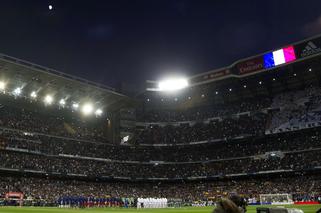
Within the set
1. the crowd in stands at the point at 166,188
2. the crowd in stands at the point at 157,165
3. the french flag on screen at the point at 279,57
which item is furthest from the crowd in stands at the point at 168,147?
the french flag on screen at the point at 279,57

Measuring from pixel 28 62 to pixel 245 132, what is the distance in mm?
46601

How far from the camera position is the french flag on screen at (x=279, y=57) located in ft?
218

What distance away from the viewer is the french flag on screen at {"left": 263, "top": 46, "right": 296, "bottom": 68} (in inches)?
2621

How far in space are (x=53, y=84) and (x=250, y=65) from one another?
39391mm

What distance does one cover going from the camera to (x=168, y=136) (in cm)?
8619

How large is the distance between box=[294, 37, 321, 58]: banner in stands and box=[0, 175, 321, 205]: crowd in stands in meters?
22.8

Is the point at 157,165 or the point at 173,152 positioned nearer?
the point at 157,165

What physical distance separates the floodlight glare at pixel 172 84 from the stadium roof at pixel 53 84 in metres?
11.2

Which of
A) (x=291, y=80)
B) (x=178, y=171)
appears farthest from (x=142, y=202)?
(x=291, y=80)

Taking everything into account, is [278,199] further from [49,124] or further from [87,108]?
[49,124]

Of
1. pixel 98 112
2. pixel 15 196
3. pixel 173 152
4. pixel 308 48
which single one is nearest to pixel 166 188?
pixel 173 152

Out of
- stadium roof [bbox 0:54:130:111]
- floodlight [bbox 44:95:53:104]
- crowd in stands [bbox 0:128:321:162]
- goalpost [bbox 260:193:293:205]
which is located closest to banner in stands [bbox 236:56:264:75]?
crowd in stands [bbox 0:128:321:162]

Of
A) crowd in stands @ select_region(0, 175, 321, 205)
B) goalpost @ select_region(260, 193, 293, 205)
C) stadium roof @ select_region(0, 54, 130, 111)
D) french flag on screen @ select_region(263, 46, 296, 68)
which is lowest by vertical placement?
goalpost @ select_region(260, 193, 293, 205)

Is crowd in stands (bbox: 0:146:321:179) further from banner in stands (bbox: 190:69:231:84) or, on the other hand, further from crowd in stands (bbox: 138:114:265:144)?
banner in stands (bbox: 190:69:231:84)
